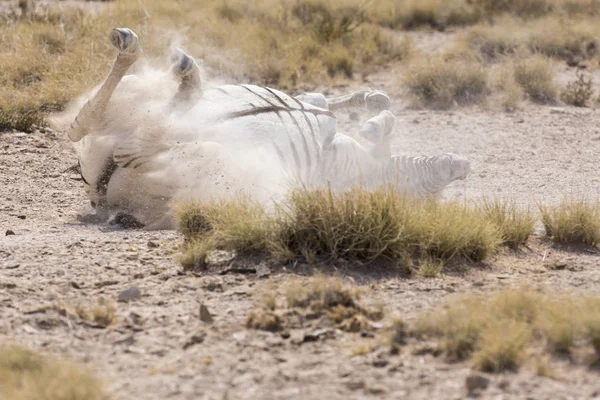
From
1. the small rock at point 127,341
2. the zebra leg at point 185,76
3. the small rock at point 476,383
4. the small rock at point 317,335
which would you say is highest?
the zebra leg at point 185,76

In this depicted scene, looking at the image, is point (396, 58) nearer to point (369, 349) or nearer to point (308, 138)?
point (308, 138)

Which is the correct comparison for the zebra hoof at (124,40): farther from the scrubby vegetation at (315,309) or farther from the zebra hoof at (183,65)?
the scrubby vegetation at (315,309)

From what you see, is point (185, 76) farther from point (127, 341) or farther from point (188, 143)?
point (127, 341)

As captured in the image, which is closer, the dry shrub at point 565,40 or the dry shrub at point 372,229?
the dry shrub at point 372,229

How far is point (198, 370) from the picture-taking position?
133 inches

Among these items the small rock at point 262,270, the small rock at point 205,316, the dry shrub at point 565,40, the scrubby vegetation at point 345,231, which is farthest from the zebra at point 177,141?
the dry shrub at point 565,40

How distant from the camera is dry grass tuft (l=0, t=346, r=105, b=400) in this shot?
3.02 metres

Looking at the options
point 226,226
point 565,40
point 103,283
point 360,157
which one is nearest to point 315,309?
point 226,226

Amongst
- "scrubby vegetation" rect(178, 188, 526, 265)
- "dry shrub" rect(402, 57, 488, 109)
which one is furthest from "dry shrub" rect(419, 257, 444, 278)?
"dry shrub" rect(402, 57, 488, 109)

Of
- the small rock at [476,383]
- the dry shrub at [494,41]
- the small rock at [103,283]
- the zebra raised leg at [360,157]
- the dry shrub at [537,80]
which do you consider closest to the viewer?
the small rock at [476,383]

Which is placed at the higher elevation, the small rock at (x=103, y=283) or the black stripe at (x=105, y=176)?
the black stripe at (x=105, y=176)

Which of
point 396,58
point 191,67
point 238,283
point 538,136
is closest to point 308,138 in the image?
point 191,67

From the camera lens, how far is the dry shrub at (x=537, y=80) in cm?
945

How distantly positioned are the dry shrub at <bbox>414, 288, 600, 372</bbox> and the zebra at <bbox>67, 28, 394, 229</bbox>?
153cm
